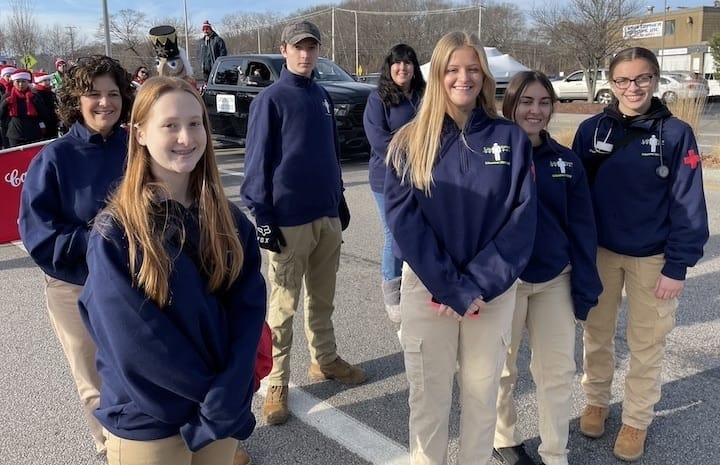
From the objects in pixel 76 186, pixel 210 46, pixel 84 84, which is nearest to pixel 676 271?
pixel 76 186

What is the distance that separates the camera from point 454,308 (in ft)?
8.14

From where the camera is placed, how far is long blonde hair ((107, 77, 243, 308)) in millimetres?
A: 1754

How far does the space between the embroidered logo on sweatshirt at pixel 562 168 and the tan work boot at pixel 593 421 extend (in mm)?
1337

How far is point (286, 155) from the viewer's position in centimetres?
350

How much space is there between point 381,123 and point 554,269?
2287 mm

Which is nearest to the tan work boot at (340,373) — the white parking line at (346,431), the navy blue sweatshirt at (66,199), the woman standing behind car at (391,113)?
the white parking line at (346,431)

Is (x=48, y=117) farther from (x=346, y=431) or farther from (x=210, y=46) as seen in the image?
(x=346, y=431)

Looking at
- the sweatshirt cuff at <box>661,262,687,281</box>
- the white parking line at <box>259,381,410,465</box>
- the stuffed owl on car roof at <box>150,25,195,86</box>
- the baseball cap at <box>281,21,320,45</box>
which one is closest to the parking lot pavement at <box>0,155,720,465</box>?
the white parking line at <box>259,381,410,465</box>

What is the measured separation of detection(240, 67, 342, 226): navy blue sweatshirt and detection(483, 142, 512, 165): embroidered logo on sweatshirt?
130cm

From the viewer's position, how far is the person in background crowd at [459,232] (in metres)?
2.47

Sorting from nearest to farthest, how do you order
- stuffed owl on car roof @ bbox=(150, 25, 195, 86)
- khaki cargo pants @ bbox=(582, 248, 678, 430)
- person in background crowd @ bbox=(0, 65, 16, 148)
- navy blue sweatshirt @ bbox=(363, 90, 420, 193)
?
khaki cargo pants @ bbox=(582, 248, 678, 430) → navy blue sweatshirt @ bbox=(363, 90, 420, 193) → stuffed owl on car roof @ bbox=(150, 25, 195, 86) → person in background crowd @ bbox=(0, 65, 16, 148)

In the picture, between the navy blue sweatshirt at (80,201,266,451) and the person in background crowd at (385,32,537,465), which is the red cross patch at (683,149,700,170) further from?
the navy blue sweatshirt at (80,201,266,451)

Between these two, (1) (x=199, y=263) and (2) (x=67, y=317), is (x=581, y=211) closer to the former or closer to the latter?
(1) (x=199, y=263)

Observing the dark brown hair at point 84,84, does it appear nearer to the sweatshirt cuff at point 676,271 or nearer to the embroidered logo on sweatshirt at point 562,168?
the embroidered logo on sweatshirt at point 562,168
